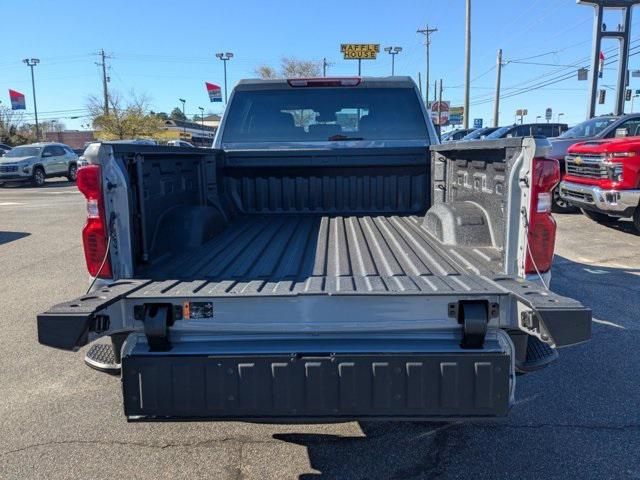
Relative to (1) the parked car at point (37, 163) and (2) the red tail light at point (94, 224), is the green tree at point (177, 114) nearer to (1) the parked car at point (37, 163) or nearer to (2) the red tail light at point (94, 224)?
(1) the parked car at point (37, 163)

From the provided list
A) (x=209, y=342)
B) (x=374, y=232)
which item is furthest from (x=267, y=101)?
(x=209, y=342)

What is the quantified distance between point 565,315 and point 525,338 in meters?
0.41

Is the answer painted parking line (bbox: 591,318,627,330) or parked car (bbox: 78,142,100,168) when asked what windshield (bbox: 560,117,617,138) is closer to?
painted parking line (bbox: 591,318,627,330)

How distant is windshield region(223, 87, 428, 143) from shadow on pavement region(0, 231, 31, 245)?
716 cm

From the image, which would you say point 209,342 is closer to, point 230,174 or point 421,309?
point 421,309

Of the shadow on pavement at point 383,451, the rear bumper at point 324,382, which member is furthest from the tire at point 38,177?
the rear bumper at point 324,382

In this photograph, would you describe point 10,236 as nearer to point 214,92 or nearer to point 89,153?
point 89,153

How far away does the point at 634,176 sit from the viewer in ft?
29.1

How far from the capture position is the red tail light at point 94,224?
8.41 feet

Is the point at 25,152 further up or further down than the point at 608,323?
further up

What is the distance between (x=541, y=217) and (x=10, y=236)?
10796mm

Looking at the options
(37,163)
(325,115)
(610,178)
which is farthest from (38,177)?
(610,178)

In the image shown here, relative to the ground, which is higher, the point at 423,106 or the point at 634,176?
the point at 423,106

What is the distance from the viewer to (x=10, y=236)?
1048 cm
